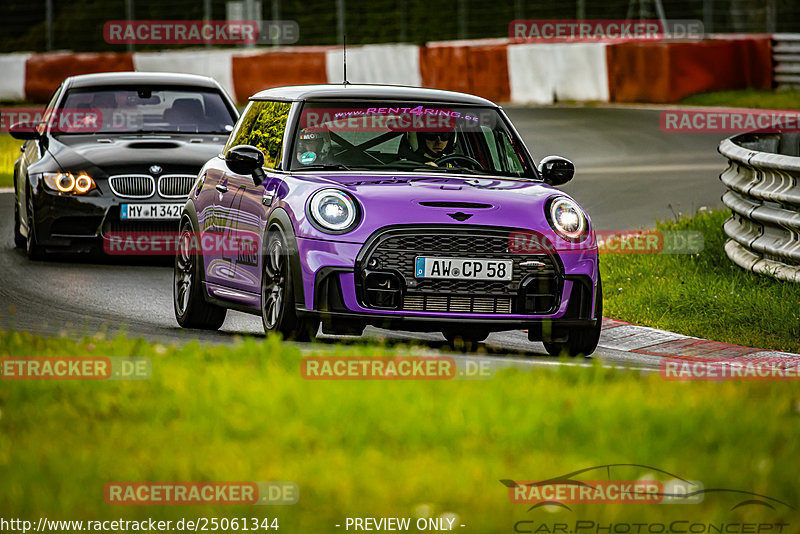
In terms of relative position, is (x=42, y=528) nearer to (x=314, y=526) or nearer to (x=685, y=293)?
(x=314, y=526)

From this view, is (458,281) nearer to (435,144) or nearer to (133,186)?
(435,144)

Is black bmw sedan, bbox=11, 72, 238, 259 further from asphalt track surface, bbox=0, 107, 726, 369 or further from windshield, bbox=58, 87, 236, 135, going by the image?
asphalt track surface, bbox=0, 107, 726, 369

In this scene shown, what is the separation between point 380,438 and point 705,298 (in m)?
6.12

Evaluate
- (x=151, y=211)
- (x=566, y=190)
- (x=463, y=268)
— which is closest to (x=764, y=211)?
(x=463, y=268)

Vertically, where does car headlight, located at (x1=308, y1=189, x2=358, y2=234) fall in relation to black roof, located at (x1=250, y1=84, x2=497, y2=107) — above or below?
below

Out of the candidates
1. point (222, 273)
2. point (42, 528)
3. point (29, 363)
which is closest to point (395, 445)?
point (42, 528)

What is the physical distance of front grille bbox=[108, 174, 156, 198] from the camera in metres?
12.7

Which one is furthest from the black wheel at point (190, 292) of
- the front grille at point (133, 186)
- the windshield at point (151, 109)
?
the windshield at point (151, 109)

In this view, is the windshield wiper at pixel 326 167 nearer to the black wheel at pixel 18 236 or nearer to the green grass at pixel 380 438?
the green grass at pixel 380 438

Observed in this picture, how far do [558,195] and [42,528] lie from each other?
4737 mm

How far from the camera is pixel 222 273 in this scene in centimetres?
945

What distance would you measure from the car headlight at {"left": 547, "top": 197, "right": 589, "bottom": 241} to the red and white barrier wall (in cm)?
1878

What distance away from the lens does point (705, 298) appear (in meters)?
11.2

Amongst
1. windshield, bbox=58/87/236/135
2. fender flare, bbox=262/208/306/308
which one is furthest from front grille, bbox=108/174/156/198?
fender flare, bbox=262/208/306/308
